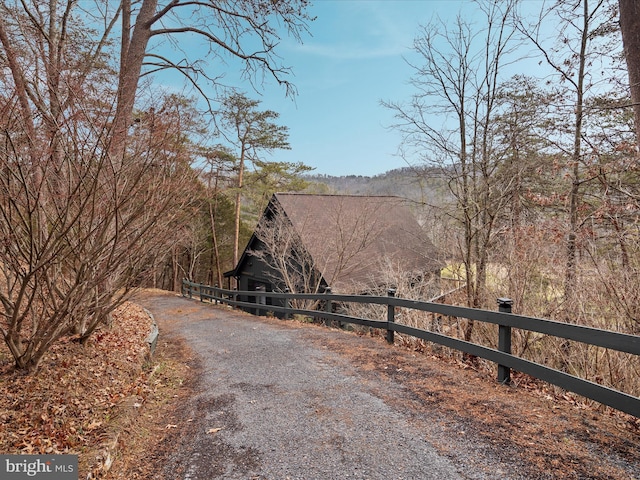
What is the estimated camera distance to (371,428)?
3268mm

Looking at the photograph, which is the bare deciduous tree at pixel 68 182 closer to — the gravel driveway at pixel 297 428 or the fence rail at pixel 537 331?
the gravel driveway at pixel 297 428

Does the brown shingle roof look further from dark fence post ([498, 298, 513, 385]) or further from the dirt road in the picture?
dark fence post ([498, 298, 513, 385])

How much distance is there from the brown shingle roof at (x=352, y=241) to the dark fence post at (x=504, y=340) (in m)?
7.61

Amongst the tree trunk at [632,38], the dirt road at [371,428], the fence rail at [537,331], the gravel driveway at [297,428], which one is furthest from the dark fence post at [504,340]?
the tree trunk at [632,38]

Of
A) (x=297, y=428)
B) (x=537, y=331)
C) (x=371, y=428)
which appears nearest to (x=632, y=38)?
(x=537, y=331)

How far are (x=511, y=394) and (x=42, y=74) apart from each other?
19.3ft

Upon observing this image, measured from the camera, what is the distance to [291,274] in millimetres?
13836

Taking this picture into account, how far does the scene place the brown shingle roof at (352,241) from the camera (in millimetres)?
12758

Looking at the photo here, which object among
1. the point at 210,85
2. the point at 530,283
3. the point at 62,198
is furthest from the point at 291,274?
the point at 62,198

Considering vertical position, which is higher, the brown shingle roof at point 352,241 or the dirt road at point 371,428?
the brown shingle roof at point 352,241

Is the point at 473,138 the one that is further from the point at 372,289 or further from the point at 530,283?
the point at 372,289

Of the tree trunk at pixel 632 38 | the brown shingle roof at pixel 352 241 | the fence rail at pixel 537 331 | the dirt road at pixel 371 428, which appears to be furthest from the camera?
the brown shingle roof at pixel 352 241

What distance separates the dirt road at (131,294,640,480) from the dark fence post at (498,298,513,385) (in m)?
0.17

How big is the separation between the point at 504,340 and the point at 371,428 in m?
1.90
